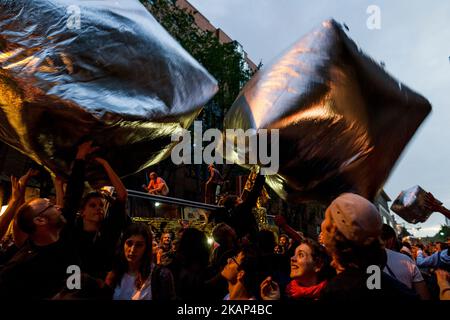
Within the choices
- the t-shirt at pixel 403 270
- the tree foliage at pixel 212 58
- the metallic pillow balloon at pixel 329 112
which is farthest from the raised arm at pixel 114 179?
the tree foliage at pixel 212 58

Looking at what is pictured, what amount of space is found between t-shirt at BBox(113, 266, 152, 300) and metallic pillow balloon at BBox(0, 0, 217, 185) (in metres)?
Answer: 0.74

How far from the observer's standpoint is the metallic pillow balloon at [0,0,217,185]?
1.92 meters

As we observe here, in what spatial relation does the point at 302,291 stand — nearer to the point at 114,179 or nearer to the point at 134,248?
the point at 134,248

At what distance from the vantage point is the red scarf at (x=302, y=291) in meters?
2.07

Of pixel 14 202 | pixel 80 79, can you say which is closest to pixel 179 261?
pixel 14 202

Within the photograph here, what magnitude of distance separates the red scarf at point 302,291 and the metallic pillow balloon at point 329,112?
0.95m

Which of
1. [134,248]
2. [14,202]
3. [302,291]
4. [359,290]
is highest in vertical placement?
[14,202]

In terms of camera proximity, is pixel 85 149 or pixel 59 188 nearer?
pixel 85 149

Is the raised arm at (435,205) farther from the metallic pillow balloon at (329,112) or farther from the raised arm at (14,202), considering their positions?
the raised arm at (14,202)

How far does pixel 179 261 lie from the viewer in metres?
2.58

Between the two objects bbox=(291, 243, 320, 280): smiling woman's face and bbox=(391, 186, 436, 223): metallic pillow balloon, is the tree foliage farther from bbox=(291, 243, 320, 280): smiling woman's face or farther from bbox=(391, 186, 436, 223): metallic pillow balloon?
bbox=(291, 243, 320, 280): smiling woman's face

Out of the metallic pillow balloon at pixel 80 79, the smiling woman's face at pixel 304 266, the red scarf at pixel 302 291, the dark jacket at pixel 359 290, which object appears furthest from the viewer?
the smiling woman's face at pixel 304 266

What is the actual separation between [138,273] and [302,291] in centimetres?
94
